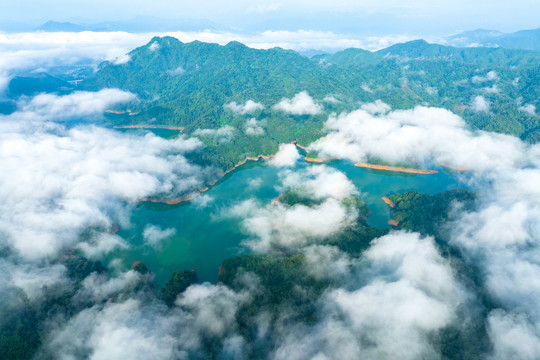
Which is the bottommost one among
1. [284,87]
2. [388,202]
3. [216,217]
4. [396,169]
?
[216,217]

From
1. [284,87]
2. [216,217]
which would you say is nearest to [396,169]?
[216,217]

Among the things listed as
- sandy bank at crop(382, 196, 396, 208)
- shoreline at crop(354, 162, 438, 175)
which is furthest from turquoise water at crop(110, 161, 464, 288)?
shoreline at crop(354, 162, 438, 175)

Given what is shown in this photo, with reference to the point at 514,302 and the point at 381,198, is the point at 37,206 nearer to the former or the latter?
the point at 381,198

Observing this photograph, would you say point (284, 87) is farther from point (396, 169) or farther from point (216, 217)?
point (216, 217)

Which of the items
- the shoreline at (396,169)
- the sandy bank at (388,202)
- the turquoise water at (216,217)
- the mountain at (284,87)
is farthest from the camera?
the mountain at (284,87)

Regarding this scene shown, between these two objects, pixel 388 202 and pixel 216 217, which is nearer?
pixel 216 217

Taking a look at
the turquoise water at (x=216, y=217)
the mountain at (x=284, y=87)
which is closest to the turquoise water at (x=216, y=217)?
the turquoise water at (x=216, y=217)

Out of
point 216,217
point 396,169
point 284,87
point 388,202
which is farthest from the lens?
point 284,87

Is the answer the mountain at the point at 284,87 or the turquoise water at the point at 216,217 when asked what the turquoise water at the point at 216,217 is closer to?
the turquoise water at the point at 216,217

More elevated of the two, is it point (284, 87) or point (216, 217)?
point (284, 87)
